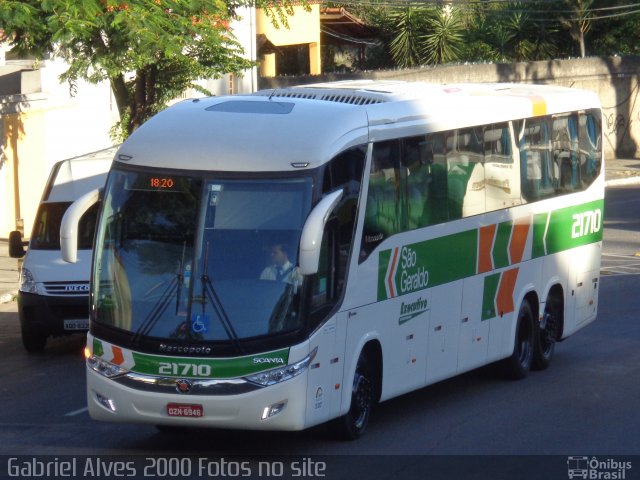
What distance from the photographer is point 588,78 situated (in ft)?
139

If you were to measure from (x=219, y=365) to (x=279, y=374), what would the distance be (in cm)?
47

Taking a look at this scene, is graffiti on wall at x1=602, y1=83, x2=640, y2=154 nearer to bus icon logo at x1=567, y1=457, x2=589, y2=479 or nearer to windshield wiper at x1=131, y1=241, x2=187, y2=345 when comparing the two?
bus icon logo at x1=567, y1=457, x2=589, y2=479

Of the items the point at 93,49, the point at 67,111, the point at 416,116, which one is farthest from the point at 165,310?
the point at 67,111

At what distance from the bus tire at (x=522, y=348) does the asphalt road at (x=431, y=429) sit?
133mm

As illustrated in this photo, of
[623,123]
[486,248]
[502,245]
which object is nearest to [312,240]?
[486,248]

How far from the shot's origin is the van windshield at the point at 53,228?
15.8 m

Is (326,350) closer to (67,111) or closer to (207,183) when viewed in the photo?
(207,183)

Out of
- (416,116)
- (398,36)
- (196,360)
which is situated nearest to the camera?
(196,360)

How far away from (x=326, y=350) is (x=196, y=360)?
3.65 feet

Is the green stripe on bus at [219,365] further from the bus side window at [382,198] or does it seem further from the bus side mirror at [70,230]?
the bus side window at [382,198]

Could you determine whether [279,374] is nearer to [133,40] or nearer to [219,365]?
[219,365]

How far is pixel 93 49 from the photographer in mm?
19234

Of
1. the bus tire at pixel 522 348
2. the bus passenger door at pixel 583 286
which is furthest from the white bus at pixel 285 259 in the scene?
the bus passenger door at pixel 583 286

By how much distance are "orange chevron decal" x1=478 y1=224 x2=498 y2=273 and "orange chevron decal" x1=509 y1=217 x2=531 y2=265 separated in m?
0.49
